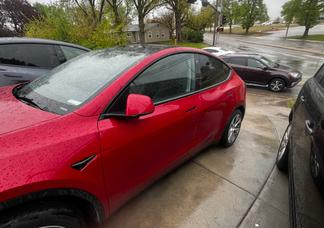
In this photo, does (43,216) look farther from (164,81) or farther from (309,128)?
(309,128)

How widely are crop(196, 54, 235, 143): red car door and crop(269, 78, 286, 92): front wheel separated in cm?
647

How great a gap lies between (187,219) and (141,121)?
3.79 ft

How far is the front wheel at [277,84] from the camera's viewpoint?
8328 mm

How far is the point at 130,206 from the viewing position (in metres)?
2.21

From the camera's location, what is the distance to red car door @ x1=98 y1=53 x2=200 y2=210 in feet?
5.03

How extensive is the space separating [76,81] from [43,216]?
1.11 metres

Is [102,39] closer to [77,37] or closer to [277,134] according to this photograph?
[77,37]

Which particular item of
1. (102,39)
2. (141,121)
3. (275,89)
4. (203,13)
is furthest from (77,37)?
(203,13)

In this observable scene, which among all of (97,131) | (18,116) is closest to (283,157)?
(97,131)

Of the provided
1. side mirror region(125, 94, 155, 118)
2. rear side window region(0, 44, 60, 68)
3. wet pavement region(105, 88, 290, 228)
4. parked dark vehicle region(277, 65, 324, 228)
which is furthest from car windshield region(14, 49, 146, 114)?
rear side window region(0, 44, 60, 68)

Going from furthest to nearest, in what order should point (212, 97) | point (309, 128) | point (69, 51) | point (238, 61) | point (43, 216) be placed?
point (238, 61), point (69, 51), point (212, 97), point (309, 128), point (43, 216)

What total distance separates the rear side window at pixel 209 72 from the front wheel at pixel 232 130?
657 millimetres

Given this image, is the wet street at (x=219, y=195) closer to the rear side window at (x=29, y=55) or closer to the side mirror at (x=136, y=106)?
the side mirror at (x=136, y=106)

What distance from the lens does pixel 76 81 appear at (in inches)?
73.5
